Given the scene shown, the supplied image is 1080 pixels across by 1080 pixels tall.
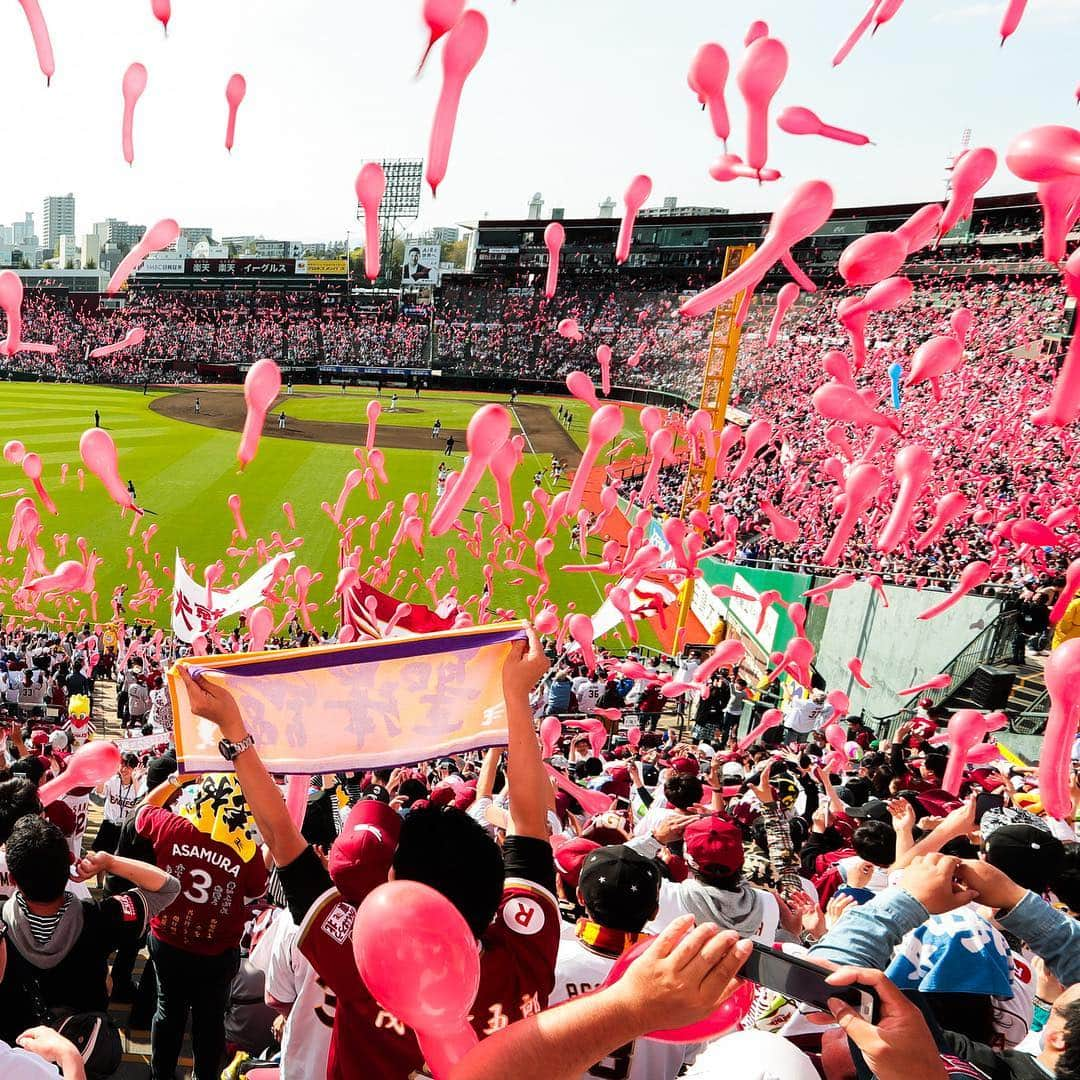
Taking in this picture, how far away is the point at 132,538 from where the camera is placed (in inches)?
795

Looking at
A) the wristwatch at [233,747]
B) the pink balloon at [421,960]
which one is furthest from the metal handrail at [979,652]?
the pink balloon at [421,960]

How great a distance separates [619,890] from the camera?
6.15 ft

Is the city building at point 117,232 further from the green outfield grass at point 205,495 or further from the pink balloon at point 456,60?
the pink balloon at point 456,60

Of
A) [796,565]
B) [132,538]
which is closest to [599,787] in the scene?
[796,565]

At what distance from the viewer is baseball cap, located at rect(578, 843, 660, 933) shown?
6.15ft

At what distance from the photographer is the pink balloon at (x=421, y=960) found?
1.09 meters

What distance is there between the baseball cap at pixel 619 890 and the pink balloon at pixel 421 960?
762 millimetres

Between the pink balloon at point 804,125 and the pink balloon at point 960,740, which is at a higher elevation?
the pink balloon at point 804,125

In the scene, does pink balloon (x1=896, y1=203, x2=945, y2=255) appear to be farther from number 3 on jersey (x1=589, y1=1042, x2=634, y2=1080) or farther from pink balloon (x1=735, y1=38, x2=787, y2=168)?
number 3 on jersey (x1=589, y1=1042, x2=634, y2=1080)

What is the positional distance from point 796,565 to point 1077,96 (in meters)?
11.5

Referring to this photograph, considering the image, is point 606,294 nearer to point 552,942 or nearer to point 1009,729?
point 1009,729

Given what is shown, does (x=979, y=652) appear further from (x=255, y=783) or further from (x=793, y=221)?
(x=255, y=783)

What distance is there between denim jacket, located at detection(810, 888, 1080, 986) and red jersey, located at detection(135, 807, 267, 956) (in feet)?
6.76

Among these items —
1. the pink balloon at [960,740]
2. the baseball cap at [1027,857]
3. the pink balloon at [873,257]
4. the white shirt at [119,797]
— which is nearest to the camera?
the baseball cap at [1027,857]
